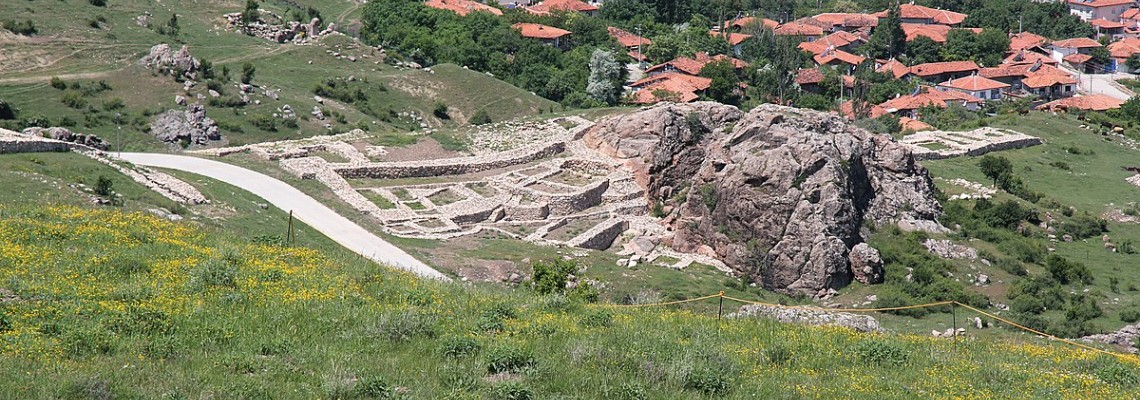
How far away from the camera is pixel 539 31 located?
106000 millimetres

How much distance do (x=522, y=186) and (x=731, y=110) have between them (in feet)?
40.0

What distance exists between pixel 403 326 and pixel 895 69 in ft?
323

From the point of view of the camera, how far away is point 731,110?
192ft

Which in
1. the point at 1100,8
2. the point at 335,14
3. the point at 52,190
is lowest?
the point at 1100,8

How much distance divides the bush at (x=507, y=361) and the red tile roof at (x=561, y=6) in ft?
339

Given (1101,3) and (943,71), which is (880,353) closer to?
(943,71)

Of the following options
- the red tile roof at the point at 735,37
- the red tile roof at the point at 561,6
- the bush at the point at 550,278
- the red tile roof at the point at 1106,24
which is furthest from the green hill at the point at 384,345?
the red tile roof at the point at 1106,24

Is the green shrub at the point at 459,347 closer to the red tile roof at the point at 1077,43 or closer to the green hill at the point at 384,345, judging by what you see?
the green hill at the point at 384,345

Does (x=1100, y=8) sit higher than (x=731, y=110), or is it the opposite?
(x=731, y=110)

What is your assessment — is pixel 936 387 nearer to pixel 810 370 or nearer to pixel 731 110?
pixel 810 370

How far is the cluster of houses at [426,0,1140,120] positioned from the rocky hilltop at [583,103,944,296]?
28.8 metres

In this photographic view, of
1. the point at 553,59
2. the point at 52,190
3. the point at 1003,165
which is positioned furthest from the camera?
the point at 553,59

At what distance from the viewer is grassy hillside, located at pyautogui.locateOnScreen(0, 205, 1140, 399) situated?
15.8 meters

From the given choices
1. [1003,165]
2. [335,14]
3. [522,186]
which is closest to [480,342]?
[522,186]
